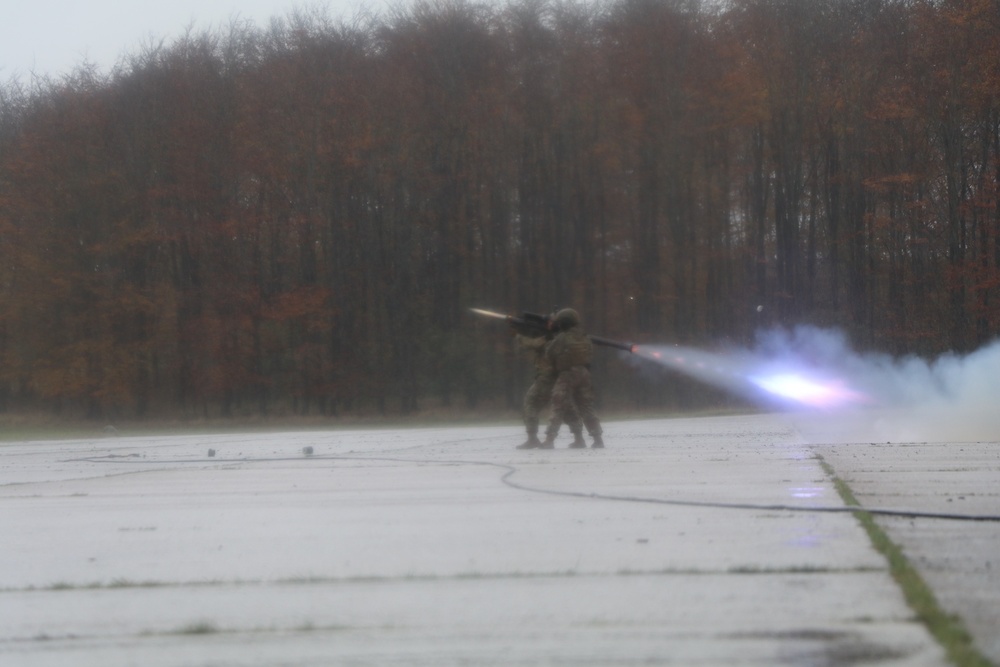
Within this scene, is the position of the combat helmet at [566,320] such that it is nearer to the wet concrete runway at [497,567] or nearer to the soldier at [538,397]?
the soldier at [538,397]

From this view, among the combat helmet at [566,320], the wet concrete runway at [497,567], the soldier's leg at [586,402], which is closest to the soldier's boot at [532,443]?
the soldier's leg at [586,402]

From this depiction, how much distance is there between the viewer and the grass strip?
4898 millimetres

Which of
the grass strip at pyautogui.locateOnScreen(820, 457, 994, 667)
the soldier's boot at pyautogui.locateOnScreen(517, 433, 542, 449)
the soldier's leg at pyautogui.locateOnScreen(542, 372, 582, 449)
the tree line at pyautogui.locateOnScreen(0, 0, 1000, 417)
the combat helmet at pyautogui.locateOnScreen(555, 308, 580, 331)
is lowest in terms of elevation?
the grass strip at pyautogui.locateOnScreen(820, 457, 994, 667)

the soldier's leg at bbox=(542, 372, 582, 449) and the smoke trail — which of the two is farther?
the smoke trail

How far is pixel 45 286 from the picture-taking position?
45969mm

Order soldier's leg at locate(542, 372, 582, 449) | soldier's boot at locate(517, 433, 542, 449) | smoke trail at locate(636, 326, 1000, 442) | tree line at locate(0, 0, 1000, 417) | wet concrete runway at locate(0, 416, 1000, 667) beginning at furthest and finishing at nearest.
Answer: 1. tree line at locate(0, 0, 1000, 417)
2. smoke trail at locate(636, 326, 1000, 442)
3. soldier's boot at locate(517, 433, 542, 449)
4. soldier's leg at locate(542, 372, 582, 449)
5. wet concrete runway at locate(0, 416, 1000, 667)

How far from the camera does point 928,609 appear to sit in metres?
5.70

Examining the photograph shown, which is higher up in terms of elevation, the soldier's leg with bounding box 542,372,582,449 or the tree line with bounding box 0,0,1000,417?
the tree line with bounding box 0,0,1000,417

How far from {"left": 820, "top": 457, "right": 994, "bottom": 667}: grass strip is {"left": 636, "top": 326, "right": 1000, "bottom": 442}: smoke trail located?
1100cm

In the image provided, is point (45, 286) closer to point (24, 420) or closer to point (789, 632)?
point (24, 420)

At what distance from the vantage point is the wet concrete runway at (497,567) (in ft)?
18.1

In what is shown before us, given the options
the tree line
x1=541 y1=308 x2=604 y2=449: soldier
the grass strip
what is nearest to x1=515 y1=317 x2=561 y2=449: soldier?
x1=541 y1=308 x2=604 y2=449: soldier

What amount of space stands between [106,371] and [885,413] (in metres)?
31.6

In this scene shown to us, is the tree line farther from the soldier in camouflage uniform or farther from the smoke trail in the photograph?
the soldier in camouflage uniform
